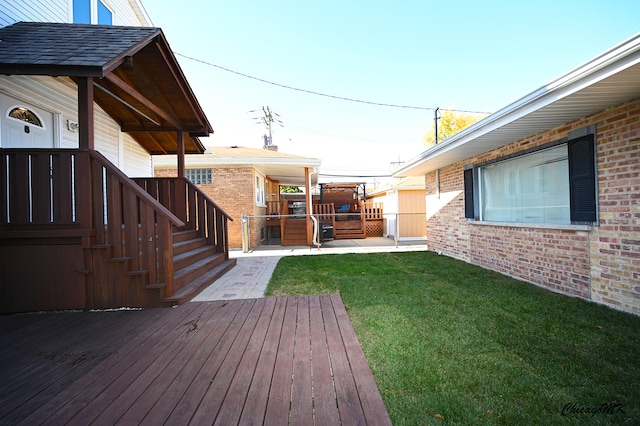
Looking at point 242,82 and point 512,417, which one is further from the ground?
point 242,82

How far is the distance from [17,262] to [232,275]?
3122 millimetres

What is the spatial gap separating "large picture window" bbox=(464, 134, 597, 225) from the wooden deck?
141 inches

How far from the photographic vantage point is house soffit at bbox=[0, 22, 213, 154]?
3.27 m

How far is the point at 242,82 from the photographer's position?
1468cm

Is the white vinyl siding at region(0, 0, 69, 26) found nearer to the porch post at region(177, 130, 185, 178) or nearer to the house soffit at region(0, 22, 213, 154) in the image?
the house soffit at region(0, 22, 213, 154)

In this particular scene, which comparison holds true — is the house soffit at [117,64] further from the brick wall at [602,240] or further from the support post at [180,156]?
the brick wall at [602,240]

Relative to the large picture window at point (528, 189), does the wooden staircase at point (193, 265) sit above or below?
below

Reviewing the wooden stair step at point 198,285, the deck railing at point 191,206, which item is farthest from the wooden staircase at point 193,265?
the deck railing at point 191,206

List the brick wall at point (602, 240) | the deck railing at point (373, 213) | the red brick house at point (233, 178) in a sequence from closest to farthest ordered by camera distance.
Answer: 1. the brick wall at point (602, 240)
2. the red brick house at point (233, 178)
3. the deck railing at point (373, 213)

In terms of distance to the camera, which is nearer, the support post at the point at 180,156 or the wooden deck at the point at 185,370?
the wooden deck at the point at 185,370

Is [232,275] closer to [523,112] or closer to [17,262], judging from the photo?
[17,262]

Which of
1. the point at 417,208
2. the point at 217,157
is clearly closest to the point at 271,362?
the point at 217,157

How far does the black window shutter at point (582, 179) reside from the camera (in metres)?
3.79

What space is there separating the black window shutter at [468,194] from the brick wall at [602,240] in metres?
0.85
